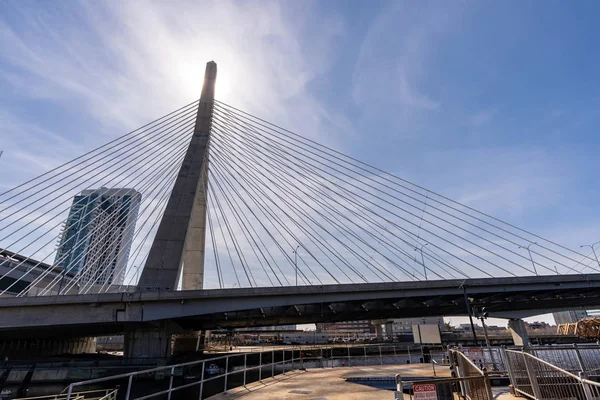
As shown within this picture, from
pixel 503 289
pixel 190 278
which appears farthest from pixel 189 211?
pixel 503 289

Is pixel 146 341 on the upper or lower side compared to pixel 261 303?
lower

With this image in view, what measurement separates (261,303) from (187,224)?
9.43 m

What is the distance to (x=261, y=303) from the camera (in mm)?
29719

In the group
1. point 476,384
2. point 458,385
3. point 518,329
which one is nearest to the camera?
point 476,384

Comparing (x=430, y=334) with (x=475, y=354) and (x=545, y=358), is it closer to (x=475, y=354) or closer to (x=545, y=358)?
(x=545, y=358)

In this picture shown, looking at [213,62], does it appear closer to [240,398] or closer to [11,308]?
[11,308]

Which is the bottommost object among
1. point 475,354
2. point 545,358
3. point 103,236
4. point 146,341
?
point 545,358

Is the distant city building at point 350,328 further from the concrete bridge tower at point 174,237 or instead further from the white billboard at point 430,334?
the concrete bridge tower at point 174,237

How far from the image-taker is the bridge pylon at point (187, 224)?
25969 millimetres

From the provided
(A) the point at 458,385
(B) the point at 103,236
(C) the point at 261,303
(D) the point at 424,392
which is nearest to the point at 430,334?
(C) the point at 261,303

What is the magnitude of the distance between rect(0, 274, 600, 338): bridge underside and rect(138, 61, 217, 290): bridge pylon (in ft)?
6.38

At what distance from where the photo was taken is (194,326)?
39.9 m

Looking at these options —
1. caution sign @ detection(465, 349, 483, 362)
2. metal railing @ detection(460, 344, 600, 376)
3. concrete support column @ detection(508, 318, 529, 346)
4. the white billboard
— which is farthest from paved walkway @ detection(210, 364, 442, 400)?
concrete support column @ detection(508, 318, 529, 346)

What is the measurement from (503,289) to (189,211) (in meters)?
35.2
